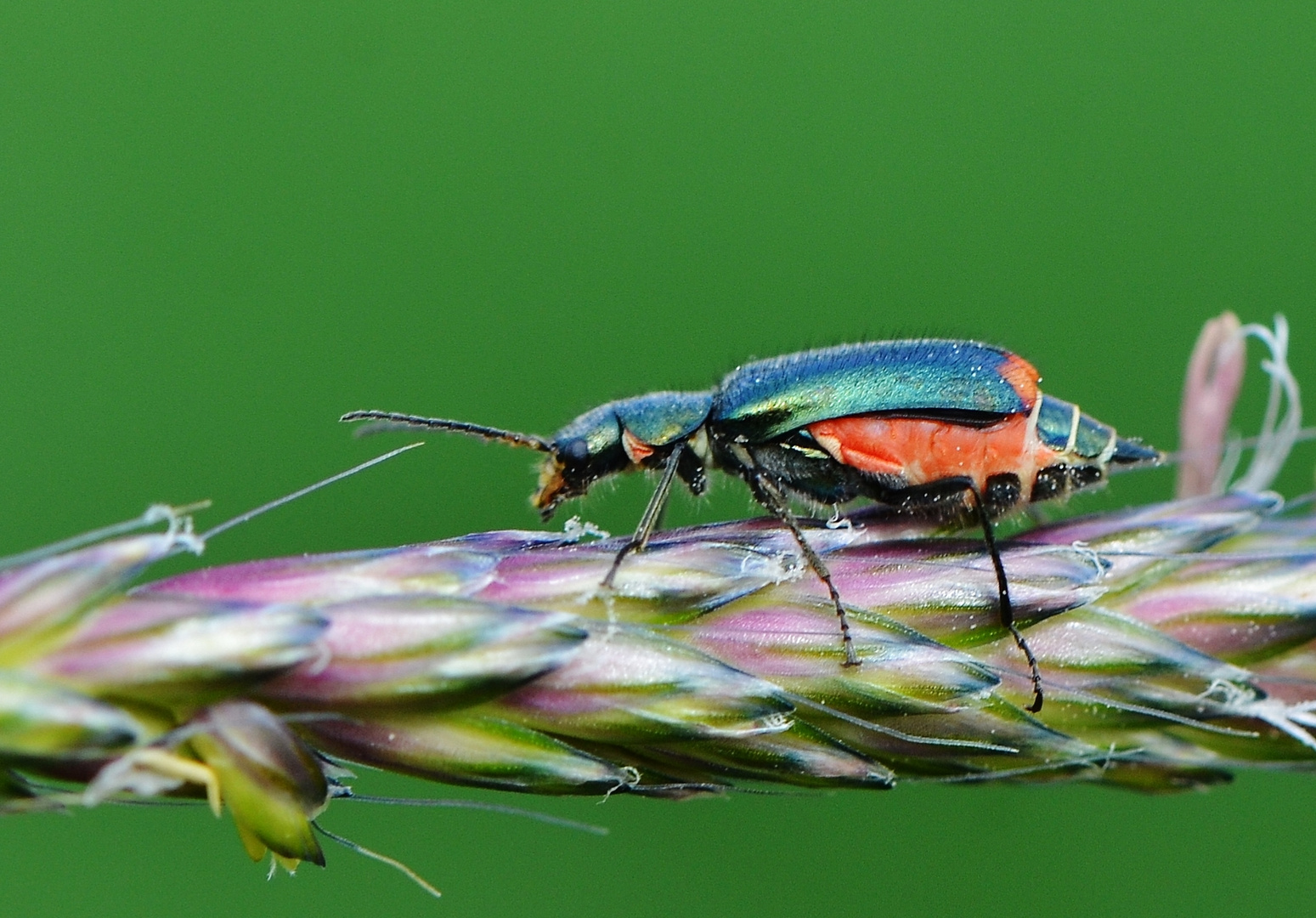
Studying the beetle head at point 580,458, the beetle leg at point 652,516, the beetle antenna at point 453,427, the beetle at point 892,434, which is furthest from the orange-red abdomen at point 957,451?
the beetle antenna at point 453,427

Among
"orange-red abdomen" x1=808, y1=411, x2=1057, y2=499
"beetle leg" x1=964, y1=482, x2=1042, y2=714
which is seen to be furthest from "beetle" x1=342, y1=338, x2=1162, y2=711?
"beetle leg" x1=964, y1=482, x2=1042, y2=714

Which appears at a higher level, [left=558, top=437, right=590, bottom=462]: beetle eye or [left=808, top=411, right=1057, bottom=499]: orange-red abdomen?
[left=558, top=437, right=590, bottom=462]: beetle eye

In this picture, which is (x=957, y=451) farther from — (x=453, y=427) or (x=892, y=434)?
(x=453, y=427)

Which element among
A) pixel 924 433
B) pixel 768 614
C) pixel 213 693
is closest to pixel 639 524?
pixel 768 614

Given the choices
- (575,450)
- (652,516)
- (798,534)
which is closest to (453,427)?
(575,450)

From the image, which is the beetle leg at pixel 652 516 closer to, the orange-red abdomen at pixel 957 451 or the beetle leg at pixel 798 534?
the beetle leg at pixel 798 534

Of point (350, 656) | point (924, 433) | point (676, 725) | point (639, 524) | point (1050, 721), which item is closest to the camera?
point (350, 656)

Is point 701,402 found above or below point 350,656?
above

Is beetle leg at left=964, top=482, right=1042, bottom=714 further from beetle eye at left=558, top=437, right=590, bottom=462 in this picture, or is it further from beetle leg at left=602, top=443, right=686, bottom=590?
beetle eye at left=558, top=437, right=590, bottom=462

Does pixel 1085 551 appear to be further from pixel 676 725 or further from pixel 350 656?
pixel 350 656
